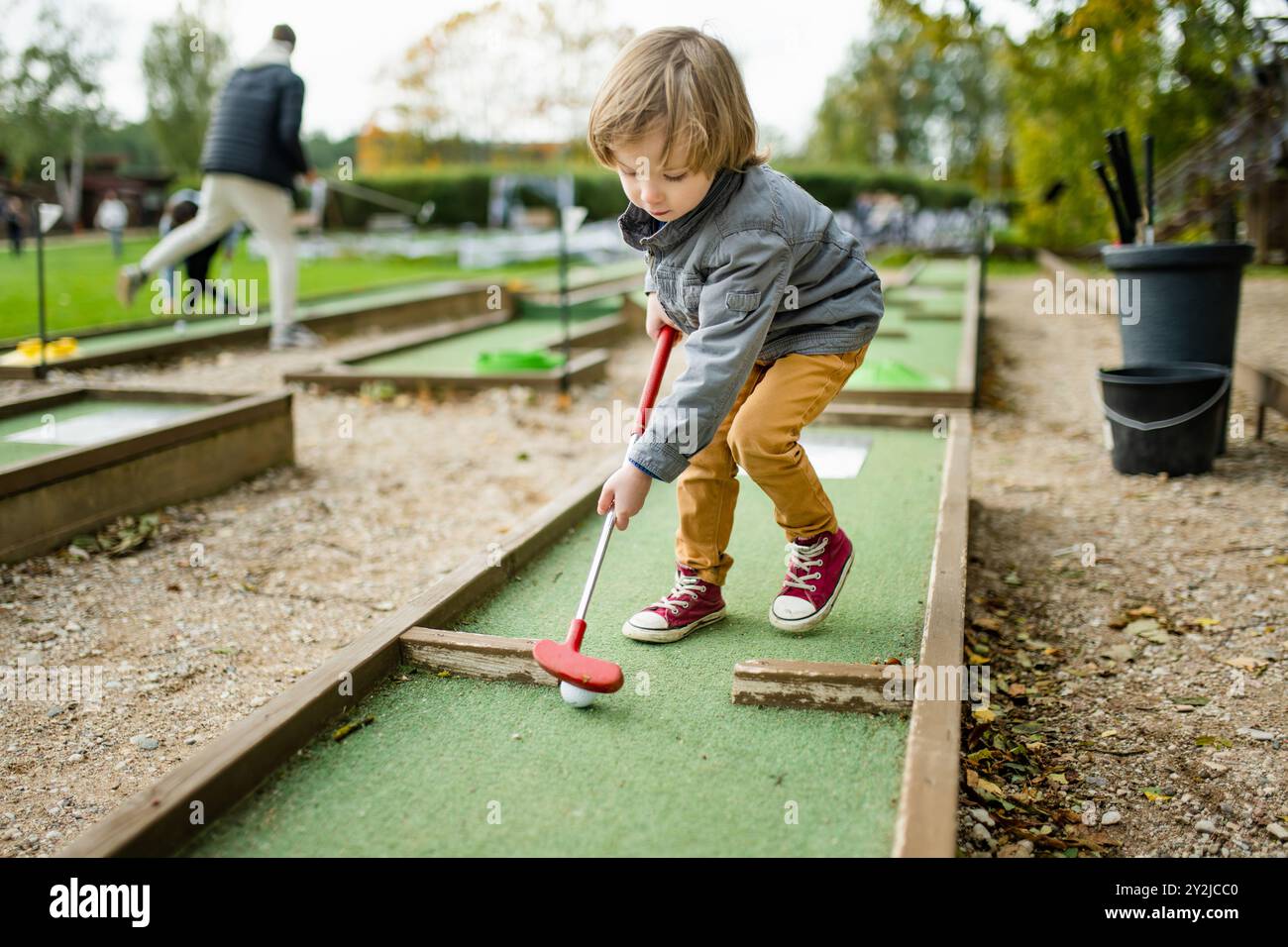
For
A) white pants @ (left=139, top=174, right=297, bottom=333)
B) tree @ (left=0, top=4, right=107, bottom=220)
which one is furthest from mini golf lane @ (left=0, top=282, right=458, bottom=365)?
tree @ (left=0, top=4, right=107, bottom=220)

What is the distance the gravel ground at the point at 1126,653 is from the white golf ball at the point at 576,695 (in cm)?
86

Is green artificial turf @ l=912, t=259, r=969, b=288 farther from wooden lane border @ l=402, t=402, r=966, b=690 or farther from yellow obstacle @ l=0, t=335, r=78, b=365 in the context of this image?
wooden lane border @ l=402, t=402, r=966, b=690

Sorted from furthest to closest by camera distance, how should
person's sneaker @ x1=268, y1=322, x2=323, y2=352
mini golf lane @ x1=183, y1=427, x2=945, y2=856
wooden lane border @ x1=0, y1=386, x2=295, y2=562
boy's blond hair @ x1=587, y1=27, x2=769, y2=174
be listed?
1. person's sneaker @ x1=268, y1=322, x2=323, y2=352
2. wooden lane border @ x1=0, y1=386, x2=295, y2=562
3. boy's blond hair @ x1=587, y1=27, x2=769, y2=174
4. mini golf lane @ x1=183, y1=427, x2=945, y2=856

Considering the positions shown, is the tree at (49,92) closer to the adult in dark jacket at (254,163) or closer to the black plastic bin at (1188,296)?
the adult in dark jacket at (254,163)

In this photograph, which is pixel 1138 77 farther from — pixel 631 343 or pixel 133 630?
pixel 133 630

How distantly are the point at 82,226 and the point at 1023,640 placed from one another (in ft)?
146

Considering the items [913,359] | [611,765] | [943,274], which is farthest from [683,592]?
[943,274]

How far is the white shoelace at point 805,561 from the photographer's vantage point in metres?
2.70

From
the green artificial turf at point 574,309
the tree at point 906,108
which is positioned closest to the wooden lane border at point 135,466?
the green artificial turf at point 574,309

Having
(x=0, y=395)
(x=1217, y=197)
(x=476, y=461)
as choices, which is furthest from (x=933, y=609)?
(x=1217, y=197)

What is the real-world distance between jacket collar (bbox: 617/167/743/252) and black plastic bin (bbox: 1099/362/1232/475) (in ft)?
10.2

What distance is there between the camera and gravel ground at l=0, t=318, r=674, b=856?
8.26 ft

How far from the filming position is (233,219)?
7.43 metres

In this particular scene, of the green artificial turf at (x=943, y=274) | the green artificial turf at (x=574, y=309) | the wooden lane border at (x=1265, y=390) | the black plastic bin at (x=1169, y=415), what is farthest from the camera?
the green artificial turf at (x=943, y=274)
